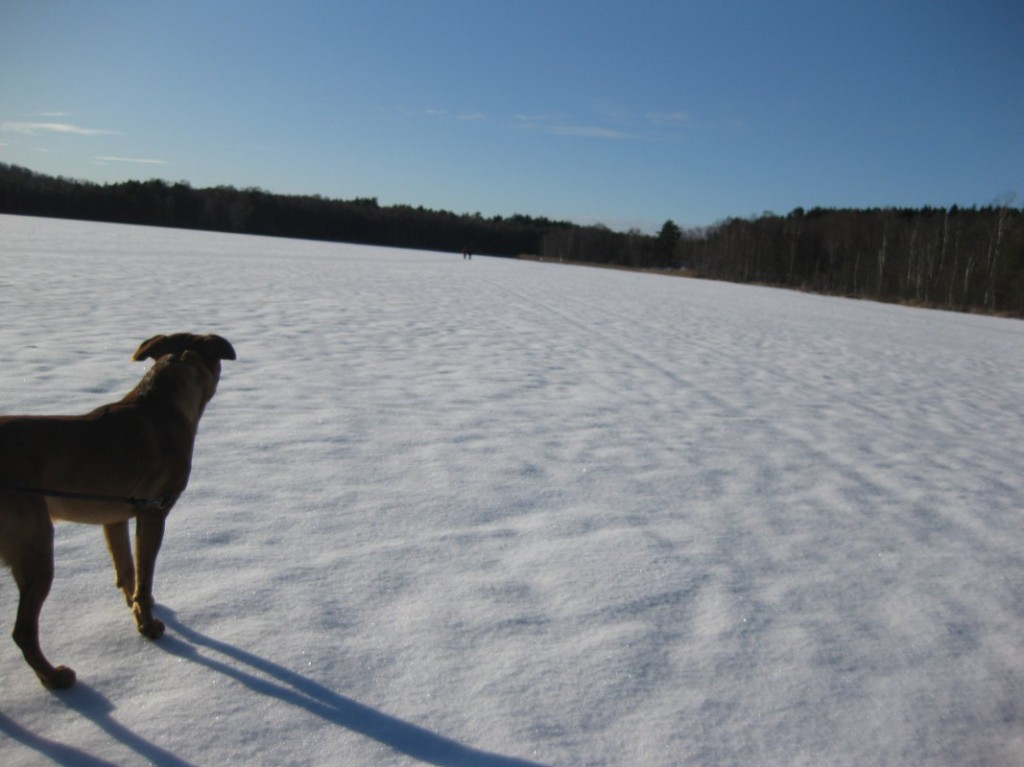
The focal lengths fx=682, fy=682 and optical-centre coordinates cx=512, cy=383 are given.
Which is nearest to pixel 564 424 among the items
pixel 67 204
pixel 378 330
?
pixel 378 330

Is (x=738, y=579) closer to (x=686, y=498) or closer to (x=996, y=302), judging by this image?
(x=686, y=498)

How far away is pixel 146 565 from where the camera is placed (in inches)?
93.0

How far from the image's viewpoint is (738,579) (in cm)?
322

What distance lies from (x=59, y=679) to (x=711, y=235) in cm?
9229

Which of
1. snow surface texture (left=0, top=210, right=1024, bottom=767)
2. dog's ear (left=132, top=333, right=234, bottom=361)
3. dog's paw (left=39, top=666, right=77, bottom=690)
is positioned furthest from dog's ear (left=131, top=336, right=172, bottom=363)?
dog's paw (left=39, top=666, right=77, bottom=690)

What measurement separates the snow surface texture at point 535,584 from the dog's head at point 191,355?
0.82 metres

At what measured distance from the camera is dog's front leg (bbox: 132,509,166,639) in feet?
7.58

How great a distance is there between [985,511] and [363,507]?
3.98 metres

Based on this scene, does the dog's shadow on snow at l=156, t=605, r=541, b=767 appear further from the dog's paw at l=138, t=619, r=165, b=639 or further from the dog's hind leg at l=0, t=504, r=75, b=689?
the dog's hind leg at l=0, t=504, r=75, b=689

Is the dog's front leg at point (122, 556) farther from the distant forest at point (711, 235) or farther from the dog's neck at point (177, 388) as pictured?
the distant forest at point (711, 235)

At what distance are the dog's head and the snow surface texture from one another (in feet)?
2.71

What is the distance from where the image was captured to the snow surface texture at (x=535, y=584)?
211 cm

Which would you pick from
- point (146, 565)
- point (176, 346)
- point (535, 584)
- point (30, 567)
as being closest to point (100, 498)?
point (30, 567)

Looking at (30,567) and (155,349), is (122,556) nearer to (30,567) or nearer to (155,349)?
(30,567)
